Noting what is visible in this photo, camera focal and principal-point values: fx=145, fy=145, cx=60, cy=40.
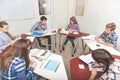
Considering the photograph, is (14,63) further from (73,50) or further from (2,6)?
(2,6)

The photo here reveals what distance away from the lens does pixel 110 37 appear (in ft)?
10.6

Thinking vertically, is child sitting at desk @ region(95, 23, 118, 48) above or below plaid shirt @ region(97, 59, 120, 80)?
above

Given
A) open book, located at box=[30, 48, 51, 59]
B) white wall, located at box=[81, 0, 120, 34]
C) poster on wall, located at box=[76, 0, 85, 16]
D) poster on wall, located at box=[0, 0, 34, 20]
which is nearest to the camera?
open book, located at box=[30, 48, 51, 59]

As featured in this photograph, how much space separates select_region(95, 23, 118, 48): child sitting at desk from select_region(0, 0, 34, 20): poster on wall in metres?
3.00

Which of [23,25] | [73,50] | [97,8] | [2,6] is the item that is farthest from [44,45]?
[97,8]

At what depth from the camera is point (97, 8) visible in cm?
498

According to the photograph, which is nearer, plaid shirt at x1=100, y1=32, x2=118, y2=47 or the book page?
the book page

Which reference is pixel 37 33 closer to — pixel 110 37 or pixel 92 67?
pixel 110 37

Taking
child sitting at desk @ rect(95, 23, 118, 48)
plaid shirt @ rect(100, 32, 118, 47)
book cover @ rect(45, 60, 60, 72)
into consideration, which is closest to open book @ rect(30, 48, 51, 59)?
book cover @ rect(45, 60, 60, 72)

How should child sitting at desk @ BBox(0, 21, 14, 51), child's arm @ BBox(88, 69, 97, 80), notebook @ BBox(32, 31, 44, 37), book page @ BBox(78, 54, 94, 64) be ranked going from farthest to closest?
notebook @ BBox(32, 31, 44, 37), child sitting at desk @ BBox(0, 21, 14, 51), book page @ BBox(78, 54, 94, 64), child's arm @ BBox(88, 69, 97, 80)

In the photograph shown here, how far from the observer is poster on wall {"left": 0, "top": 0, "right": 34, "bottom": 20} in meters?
4.79

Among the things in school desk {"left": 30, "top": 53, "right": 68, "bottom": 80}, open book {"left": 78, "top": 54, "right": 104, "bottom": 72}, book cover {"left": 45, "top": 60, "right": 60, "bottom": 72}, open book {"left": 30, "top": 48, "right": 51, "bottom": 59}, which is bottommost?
school desk {"left": 30, "top": 53, "right": 68, "bottom": 80}

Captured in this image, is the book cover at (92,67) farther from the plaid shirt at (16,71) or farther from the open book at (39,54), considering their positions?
the plaid shirt at (16,71)

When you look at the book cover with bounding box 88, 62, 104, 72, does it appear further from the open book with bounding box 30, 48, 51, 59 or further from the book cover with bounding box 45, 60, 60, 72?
the open book with bounding box 30, 48, 51, 59
